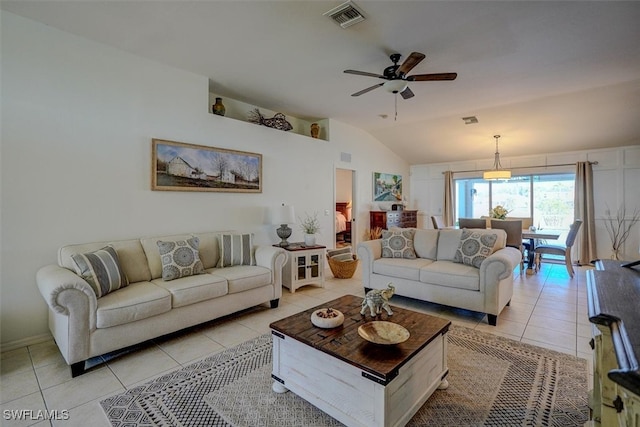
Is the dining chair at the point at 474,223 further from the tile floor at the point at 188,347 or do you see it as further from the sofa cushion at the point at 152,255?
the sofa cushion at the point at 152,255

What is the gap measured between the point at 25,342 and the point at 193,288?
1.56 m

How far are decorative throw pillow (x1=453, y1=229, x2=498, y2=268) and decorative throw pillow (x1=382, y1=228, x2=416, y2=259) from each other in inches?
24.0

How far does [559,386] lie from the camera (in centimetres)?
208

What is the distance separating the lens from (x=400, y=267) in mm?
3770

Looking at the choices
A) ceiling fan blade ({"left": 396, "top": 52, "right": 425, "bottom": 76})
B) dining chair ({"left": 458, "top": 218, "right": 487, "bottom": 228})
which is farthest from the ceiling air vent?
dining chair ({"left": 458, "top": 218, "right": 487, "bottom": 228})

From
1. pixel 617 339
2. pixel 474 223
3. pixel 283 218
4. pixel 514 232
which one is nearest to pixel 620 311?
pixel 617 339

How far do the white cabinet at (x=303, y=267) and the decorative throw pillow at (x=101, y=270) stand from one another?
6.86 feet

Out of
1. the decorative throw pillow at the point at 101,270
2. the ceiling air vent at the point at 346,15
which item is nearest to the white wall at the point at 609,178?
the ceiling air vent at the point at 346,15

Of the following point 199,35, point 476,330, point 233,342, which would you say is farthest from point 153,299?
point 476,330

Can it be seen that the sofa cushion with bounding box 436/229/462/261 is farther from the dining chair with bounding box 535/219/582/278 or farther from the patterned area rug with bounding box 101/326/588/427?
the dining chair with bounding box 535/219/582/278

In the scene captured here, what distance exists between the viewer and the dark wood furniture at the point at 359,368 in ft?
5.22

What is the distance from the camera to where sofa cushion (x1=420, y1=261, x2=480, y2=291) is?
10.6ft

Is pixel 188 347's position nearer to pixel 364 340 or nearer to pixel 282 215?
pixel 364 340

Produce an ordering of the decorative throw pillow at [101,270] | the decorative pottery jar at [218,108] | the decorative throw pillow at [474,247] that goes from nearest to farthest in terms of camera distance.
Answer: the decorative throw pillow at [101,270]
the decorative throw pillow at [474,247]
the decorative pottery jar at [218,108]
